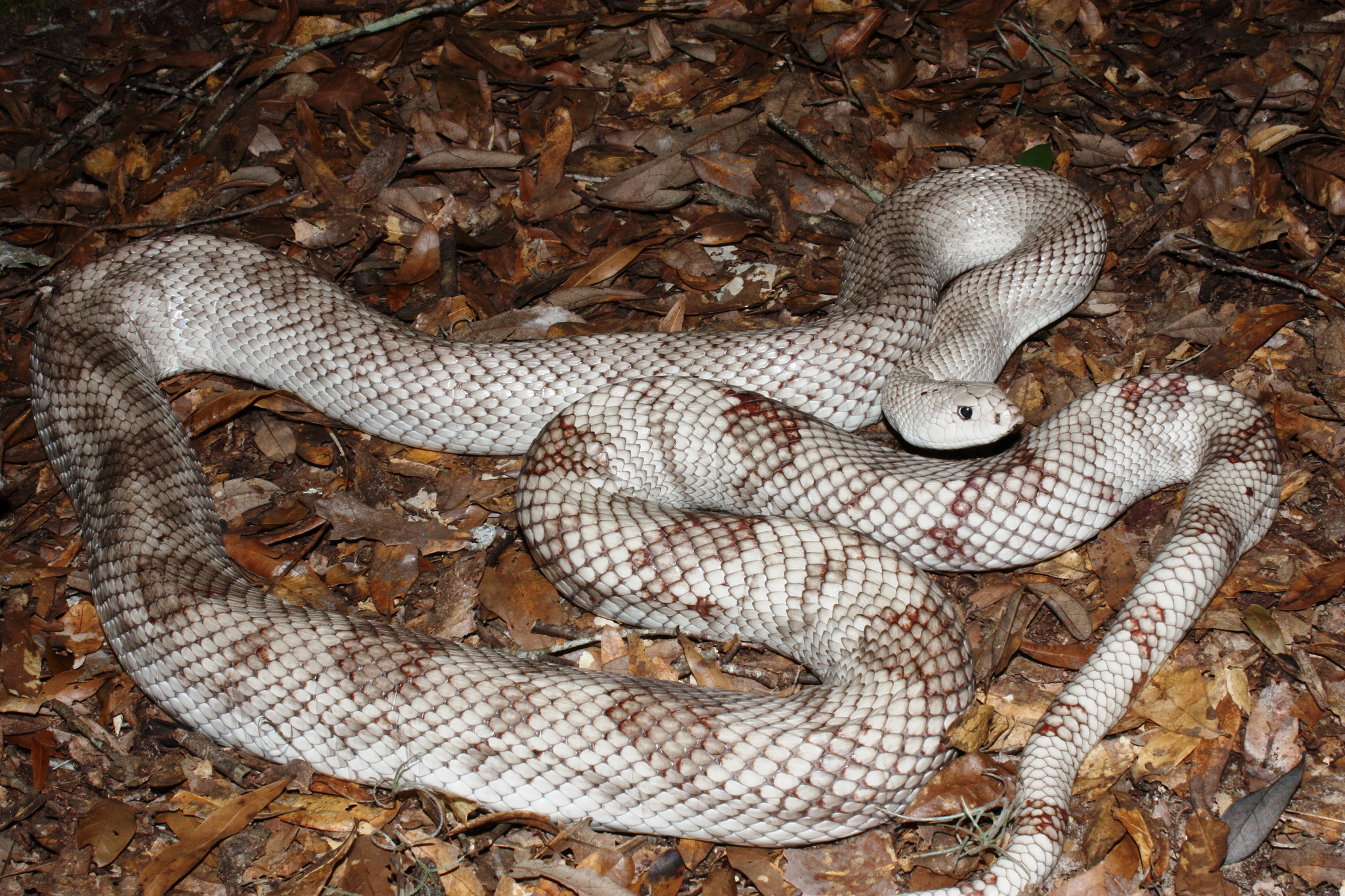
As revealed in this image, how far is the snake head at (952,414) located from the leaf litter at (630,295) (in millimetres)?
762

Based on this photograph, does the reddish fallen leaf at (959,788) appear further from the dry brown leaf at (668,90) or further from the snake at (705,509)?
the dry brown leaf at (668,90)

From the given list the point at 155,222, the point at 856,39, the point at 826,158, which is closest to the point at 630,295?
the point at 826,158

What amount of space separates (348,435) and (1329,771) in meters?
5.40

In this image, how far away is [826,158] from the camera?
7.02m

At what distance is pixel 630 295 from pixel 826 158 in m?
1.87

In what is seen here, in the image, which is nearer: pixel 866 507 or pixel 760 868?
pixel 760 868

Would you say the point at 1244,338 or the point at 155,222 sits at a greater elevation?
the point at 155,222

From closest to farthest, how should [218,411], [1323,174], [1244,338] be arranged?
[1244,338]
[218,411]
[1323,174]

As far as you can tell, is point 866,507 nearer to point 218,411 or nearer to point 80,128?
point 218,411

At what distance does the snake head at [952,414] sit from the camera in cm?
501

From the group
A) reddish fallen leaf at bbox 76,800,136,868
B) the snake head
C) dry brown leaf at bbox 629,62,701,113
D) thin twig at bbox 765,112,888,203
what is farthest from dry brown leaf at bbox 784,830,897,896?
dry brown leaf at bbox 629,62,701,113

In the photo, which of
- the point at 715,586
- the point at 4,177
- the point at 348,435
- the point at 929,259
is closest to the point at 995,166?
the point at 929,259

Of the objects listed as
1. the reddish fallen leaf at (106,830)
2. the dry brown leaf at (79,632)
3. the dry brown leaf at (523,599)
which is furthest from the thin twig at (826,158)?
the reddish fallen leaf at (106,830)

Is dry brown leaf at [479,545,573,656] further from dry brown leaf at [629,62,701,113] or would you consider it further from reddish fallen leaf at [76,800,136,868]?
A: dry brown leaf at [629,62,701,113]
